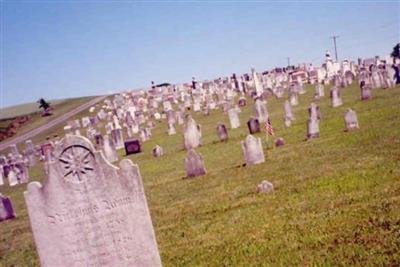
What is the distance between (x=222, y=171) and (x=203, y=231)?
5.95 metres

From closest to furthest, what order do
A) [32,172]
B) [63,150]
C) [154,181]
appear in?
[63,150], [154,181], [32,172]

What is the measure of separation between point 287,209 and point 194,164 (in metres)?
6.13

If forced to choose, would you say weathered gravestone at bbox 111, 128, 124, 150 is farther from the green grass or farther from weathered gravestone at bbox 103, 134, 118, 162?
the green grass

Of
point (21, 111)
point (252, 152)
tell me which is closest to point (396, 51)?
point (252, 152)

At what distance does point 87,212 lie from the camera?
6.64 m

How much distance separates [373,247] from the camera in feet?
22.0

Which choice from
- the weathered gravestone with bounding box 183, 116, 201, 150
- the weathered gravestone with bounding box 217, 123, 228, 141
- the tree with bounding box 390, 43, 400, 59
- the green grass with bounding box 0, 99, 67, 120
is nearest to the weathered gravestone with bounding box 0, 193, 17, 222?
the weathered gravestone with bounding box 183, 116, 201, 150

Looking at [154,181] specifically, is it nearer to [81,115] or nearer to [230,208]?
[230,208]

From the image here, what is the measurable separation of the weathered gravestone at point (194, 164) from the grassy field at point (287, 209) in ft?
1.29

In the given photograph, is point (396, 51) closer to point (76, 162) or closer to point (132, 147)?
point (132, 147)

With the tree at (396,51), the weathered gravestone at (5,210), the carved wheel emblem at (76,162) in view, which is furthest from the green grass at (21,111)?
the carved wheel emblem at (76,162)

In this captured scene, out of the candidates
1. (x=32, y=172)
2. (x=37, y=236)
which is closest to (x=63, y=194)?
(x=37, y=236)

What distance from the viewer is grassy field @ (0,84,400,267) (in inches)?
282

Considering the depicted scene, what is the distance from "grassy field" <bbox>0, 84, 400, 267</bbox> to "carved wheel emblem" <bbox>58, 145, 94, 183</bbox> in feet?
8.05
